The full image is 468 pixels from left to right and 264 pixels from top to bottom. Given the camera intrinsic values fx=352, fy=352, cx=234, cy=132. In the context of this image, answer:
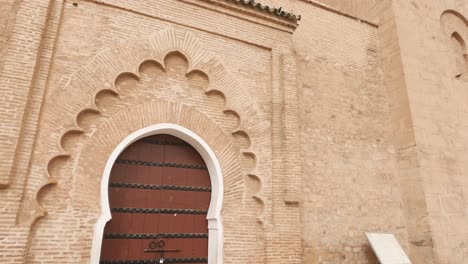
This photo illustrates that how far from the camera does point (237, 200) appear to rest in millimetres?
4395

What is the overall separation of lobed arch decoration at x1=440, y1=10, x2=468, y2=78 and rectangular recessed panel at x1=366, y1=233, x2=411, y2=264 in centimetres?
397

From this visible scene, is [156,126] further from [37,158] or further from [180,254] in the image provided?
[180,254]

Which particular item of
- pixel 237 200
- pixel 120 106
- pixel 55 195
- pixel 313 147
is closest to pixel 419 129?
pixel 313 147

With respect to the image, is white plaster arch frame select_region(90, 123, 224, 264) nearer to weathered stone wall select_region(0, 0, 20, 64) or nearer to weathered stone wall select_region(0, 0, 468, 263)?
weathered stone wall select_region(0, 0, 468, 263)

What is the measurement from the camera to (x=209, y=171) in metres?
4.58

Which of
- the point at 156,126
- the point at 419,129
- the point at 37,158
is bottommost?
the point at 37,158

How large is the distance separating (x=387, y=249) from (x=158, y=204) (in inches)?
135

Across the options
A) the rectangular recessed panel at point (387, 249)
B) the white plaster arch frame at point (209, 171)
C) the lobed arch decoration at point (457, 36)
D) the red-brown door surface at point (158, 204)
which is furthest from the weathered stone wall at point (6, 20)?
the lobed arch decoration at point (457, 36)

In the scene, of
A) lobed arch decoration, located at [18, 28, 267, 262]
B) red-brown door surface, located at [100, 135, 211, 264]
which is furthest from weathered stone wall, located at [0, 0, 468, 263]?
red-brown door surface, located at [100, 135, 211, 264]

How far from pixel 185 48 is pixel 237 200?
208 cm

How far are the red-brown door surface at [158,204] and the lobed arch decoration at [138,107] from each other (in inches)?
13.7

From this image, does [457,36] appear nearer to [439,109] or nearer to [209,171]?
[439,109]

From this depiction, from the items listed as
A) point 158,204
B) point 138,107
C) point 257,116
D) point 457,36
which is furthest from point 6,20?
point 457,36

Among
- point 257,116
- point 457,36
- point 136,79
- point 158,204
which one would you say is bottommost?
point 158,204
